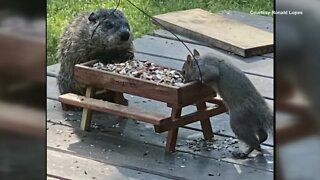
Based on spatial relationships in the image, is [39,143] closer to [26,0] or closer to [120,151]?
[26,0]

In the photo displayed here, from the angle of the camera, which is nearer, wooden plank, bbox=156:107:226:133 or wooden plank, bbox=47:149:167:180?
wooden plank, bbox=47:149:167:180

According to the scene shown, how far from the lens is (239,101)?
229 centimetres

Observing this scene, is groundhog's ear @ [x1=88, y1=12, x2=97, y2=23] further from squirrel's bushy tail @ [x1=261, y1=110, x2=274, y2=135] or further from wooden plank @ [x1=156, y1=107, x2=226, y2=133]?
squirrel's bushy tail @ [x1=261, y1=110, x2=274, y2=135]

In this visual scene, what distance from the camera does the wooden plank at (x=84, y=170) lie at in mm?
2195

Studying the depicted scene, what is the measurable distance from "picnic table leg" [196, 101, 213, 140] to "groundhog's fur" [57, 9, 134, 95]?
0.34m

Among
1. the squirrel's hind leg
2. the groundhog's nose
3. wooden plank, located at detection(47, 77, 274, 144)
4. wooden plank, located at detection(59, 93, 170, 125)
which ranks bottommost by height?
wooden plank, located at detection(47, 77, 274, 144)

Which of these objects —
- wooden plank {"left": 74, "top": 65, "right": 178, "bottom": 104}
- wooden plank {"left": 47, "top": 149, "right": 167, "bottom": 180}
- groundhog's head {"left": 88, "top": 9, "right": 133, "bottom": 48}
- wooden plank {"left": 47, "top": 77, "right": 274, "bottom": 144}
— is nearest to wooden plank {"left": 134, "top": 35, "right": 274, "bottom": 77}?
wooden plank {"left": 47, "top": 77, "right": 274, "bottom": 144}

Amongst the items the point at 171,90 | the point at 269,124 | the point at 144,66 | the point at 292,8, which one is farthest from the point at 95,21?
the point at 292,8

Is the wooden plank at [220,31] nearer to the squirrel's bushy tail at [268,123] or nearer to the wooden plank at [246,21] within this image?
the wooden plank at [246,21]

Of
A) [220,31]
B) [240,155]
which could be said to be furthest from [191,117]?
[220,31]

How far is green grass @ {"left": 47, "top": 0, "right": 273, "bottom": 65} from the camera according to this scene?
3289mm

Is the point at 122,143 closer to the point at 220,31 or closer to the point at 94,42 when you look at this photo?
the point at 94,42

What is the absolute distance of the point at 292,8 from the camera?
1101 millimetres

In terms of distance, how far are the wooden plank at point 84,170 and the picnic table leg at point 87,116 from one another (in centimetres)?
21
